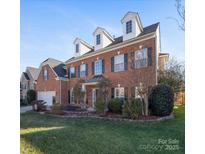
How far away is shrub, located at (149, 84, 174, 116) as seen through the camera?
799 cm

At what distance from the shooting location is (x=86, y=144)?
427 centimetres

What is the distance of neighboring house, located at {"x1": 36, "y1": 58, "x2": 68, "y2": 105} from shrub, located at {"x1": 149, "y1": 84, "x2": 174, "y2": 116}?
7192 mm

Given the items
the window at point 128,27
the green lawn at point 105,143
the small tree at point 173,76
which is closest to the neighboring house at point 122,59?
the window at point 128,27

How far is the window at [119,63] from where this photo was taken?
10.6m

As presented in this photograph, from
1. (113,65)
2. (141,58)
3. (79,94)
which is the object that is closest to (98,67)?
(113,65)

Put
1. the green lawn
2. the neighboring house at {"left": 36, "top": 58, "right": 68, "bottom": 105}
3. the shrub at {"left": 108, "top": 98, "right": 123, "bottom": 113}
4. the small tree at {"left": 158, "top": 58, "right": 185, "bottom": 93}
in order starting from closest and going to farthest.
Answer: the green lawn
the shrub at {"left": 108, "top": 98, "right": 123, "bottom": 113}
the small tree at {"left": 158, "top": 58, "right": 185, "bottom": 93}
the neighboring house at {"left": 36, "top": 58, "right": 68, "bottom": 105}

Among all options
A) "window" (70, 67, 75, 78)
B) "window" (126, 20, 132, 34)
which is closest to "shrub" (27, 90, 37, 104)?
"window" (70, 67, 75, 78)

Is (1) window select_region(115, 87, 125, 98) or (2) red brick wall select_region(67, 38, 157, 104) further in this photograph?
(1) window select_region(115, 87, 125, 98)

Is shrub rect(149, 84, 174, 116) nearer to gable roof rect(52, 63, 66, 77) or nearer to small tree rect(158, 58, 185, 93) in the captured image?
small tree rect(158, 58, 185, 93)

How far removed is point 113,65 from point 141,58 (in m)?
2.26

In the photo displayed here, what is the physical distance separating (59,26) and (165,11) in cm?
285

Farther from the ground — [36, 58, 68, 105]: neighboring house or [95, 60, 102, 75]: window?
[95, 60, 102, 75]: window

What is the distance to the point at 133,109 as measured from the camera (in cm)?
774

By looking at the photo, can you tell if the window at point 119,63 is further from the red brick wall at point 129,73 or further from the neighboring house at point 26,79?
the neighboring house at point 26,79
